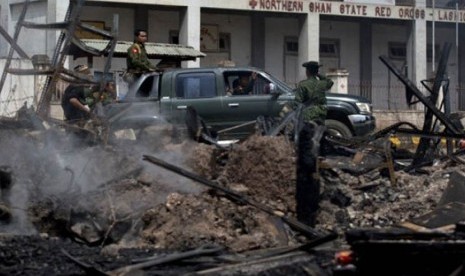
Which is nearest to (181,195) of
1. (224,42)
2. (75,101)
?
(75,101)

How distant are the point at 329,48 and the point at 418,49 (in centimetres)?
330

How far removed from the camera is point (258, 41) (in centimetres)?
3175

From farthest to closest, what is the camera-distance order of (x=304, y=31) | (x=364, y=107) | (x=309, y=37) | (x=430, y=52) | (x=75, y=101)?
(x=430, y=52), (x=304, y=31), (x=309, y=37), (x=364, y=107), (x=75, y=101)

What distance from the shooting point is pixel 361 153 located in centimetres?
1178

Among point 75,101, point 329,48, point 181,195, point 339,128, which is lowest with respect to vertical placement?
point 181,195

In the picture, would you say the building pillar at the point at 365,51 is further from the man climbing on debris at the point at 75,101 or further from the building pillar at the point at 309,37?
the man climbing on debris at the point at 75,101

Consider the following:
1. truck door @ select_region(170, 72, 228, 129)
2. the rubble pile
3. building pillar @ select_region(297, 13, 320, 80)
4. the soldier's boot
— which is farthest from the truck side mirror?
building pillar @ select_region(297, 13, 320, 80)

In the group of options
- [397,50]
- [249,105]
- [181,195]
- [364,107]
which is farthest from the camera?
[397,50]

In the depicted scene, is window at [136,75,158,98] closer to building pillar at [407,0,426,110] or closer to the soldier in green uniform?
the soldier in green uniform

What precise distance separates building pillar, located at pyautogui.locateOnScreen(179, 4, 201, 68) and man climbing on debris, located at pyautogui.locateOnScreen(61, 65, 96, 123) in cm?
1504

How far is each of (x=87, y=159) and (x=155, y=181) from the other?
41.3 inches

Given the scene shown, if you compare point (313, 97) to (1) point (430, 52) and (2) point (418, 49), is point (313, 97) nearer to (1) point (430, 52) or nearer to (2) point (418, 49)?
(2) point (418, 49)

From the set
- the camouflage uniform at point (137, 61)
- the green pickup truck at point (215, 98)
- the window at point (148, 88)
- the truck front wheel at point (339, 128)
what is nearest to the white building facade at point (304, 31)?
the camouflage uniform at point (137, 61)

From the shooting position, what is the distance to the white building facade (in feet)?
94.1
